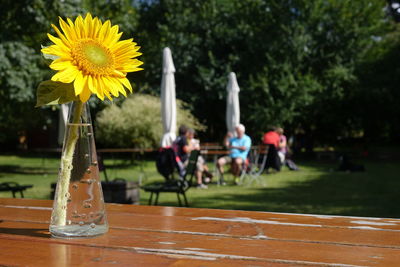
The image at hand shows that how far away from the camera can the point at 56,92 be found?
53.9 inches

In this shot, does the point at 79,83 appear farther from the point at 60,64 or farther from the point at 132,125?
the point at 132,125

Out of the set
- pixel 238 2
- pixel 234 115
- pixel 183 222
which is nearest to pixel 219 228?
pixel 183 222

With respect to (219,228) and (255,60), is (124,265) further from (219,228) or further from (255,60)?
(255,60)

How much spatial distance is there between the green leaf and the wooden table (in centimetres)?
40

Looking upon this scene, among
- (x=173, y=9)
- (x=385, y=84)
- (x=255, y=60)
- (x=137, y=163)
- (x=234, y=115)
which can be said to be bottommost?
(x=137, y=163)

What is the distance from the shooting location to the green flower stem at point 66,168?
137 cm

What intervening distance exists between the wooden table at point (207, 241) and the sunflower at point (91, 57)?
41 cm

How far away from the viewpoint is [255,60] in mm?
23219

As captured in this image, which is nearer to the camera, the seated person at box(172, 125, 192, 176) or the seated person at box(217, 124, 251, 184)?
the seated person at box(172, 125, 192, 176)

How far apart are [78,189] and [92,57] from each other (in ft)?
1.24

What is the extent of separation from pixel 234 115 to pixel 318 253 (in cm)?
1289

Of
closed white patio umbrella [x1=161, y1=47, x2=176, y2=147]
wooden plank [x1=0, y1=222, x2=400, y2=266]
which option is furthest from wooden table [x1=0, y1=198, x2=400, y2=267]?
closed white patio umbrella [x1=161, y1=47, x2=176, y2=147]

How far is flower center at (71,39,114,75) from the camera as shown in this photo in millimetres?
→ 1321

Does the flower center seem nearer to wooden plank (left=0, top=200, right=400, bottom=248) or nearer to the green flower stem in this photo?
the green flower stem
